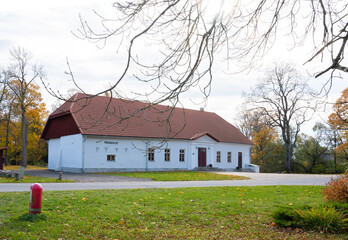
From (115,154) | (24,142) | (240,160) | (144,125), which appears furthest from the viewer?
(240,160)

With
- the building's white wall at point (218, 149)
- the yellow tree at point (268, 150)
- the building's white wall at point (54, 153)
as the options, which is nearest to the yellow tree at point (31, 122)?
the building's white wall at point (54, 153)

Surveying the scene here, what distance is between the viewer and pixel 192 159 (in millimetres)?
38312

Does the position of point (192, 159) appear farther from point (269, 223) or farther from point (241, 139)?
point (269, 223)

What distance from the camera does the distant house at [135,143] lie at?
30781 mm

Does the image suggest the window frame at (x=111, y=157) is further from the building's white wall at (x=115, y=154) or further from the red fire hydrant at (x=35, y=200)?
the red fire hydrant at (x=35, y=200)

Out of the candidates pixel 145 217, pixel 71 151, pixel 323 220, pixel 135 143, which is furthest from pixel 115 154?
pixel 323 220

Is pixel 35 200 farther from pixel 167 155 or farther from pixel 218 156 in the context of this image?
pixel 218 156

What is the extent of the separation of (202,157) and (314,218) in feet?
103

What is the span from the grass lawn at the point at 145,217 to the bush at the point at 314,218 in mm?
226

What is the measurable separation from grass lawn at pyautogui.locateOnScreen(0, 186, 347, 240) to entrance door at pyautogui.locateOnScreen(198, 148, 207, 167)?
26739mm

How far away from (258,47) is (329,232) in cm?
449

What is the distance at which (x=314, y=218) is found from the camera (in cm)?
826

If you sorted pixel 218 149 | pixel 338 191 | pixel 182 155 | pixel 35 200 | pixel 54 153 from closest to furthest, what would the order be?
pixel 35 200 → pixel 338 191 → pixel 54 153 → pixel 182 155 → pixel 218 149

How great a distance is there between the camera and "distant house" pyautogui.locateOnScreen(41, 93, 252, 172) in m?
30.8
